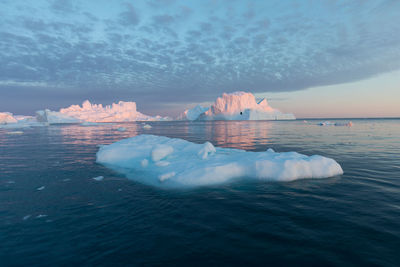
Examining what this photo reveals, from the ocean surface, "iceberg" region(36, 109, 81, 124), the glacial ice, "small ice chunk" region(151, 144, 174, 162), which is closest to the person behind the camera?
the ocean surface

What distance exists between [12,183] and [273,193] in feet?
36.9

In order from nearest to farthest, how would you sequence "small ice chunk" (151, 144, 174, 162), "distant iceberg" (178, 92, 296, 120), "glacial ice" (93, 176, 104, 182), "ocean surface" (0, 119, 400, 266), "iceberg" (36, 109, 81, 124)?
"ocean surface" (0, 119, 400, 266) → "glacial ice" (93, 176, 104, 182) → "small ice chunk" (151, 144, 174, 162) → "iceberg" (36, 109, 81, 124) → "distant iceberg" (178, 92, 296, 120)

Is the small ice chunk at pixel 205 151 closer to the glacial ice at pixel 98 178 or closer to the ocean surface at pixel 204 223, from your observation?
the ocean surface at pixel 204 223

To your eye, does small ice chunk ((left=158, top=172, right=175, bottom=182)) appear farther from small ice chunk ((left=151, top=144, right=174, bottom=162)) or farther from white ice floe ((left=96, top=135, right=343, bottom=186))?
small ice chunk ((left=151, top=144, right=174, bottom=162))

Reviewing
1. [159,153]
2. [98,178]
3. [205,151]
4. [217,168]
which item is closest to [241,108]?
[205,151]

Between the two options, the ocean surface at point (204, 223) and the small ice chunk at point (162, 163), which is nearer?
the ocean surface at point (204, 223)

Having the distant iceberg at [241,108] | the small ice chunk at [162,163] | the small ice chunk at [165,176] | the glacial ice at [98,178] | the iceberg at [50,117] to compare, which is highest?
the distant iceberg at [241,108]

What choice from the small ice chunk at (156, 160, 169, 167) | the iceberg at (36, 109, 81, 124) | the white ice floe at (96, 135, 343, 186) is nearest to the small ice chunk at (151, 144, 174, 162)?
the white ice floe at (96, 135, 343, 186)

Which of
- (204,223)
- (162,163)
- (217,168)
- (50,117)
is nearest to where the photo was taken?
(204,223)

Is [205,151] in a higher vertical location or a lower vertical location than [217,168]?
higher

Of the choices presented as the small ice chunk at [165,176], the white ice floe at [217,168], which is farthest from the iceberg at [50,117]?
the small ice chunk at [165,176]

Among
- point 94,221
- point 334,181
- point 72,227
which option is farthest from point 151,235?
point 334,181

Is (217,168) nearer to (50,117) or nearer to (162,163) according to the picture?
(162,163)

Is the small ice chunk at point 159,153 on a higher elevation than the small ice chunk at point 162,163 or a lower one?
higher
